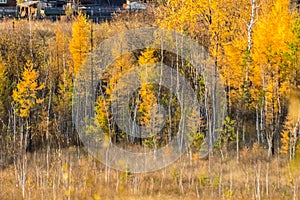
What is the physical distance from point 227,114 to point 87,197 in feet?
25.1

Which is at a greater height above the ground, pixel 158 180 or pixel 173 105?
pixel 173 105

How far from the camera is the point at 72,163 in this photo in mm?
14531

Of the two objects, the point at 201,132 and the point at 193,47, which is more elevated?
the point at 193,47

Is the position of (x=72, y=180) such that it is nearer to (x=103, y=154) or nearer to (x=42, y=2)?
(x=103, y=154)

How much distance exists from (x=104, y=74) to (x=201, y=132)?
14.3 ft

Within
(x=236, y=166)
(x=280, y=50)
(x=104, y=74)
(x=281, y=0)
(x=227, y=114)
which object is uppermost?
(x=281, y=0)

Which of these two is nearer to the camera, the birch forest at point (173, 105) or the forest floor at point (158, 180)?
the forest floor at point (158, 180)

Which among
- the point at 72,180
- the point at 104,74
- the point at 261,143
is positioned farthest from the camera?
the point at 104,74

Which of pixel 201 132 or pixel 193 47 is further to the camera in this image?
pixel 193 47

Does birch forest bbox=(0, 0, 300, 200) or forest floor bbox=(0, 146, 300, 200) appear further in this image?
birch forest bbox=(0, 0, 300, 200)

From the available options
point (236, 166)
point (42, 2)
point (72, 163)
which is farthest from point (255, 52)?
point (42, 2)

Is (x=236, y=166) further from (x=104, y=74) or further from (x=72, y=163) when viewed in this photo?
(x=104, y=74)

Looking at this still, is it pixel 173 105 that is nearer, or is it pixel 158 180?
pixel 158 180

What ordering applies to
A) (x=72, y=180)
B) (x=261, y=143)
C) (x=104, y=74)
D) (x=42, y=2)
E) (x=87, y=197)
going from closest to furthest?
(x=87, y=197) < (x=72, y=180) < (x=261, y=143) < (x=104, y=74) < (x=42, y=2)
